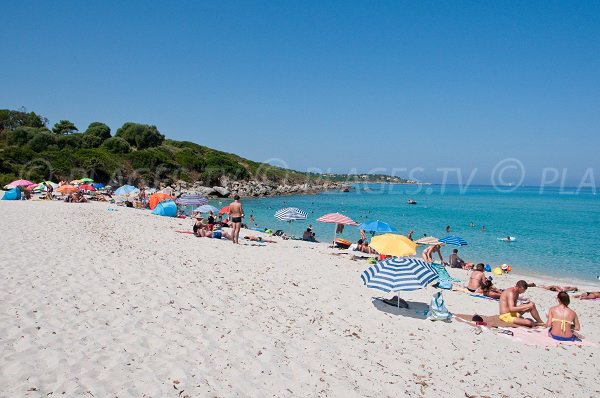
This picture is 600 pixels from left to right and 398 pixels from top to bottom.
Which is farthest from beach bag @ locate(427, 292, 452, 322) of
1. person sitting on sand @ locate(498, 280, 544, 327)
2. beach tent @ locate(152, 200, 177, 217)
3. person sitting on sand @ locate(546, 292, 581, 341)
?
beach tent @ locate(152, 200, 177, 217)

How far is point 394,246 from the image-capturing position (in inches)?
398

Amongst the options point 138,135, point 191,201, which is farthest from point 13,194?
point 138,135

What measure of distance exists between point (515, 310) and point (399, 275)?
2578 millimetres

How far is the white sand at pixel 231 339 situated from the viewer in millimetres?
4402

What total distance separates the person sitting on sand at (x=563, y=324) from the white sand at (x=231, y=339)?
32cm

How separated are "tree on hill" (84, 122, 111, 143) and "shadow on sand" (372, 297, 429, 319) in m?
69.8

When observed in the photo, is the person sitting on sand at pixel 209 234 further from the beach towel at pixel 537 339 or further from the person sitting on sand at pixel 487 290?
the beach towel at pixel 537 339

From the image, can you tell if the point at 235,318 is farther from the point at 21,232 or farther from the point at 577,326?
the point at 21,232

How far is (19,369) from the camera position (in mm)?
4129

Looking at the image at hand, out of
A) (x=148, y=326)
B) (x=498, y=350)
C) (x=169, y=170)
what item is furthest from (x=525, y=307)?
(x=169, y=170)

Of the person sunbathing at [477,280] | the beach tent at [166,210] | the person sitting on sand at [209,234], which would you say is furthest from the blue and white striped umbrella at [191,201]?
the person sunbathing at [477,280]

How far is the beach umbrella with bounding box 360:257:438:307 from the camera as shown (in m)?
7.57

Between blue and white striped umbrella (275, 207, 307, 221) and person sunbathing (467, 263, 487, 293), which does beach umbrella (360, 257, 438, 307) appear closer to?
person sunbathing (467, 263, 487, 293)

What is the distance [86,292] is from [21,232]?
710 centimetres
